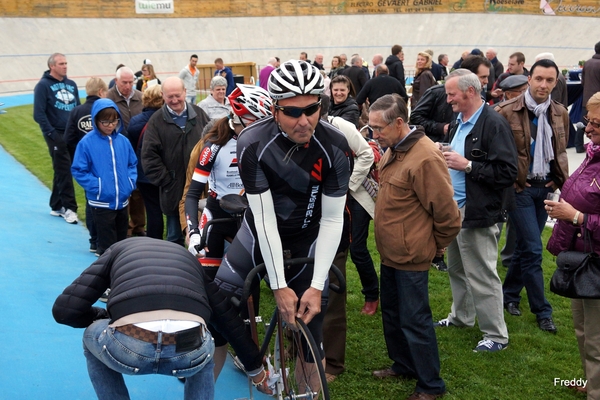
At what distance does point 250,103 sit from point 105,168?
125 inches

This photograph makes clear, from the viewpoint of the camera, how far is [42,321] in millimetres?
5812

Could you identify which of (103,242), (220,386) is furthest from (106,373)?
(103,242)

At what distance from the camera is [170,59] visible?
114 ft

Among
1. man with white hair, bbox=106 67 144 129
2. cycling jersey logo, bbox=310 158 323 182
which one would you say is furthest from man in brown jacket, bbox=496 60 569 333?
man with white hair, bbox=106 67 144 129

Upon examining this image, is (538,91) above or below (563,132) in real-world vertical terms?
above

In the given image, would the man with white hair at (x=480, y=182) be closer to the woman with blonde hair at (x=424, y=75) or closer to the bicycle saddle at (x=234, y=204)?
the bicycle saddle at (x=234, y=204)

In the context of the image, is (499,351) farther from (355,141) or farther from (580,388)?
(355,141)

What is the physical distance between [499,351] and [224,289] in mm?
2767

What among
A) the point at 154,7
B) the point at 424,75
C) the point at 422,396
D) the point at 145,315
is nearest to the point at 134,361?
the point at 145,315

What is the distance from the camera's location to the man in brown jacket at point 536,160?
214 inches

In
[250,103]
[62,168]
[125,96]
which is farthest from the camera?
[62,168]

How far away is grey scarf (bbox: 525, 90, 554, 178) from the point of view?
551 cm

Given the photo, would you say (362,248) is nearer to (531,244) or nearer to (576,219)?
(531,244)

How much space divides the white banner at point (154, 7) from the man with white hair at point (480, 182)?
34.2 m
